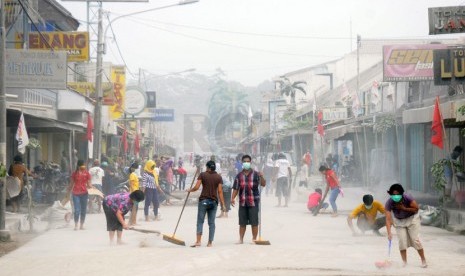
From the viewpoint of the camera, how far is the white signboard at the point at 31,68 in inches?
738

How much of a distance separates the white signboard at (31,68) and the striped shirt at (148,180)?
318 cm

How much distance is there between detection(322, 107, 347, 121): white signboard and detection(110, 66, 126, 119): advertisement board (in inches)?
458

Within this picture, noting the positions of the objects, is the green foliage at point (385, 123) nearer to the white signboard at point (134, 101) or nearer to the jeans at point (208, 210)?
the jeans at point (208, 210)

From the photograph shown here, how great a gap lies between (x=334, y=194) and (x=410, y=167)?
1045 cm

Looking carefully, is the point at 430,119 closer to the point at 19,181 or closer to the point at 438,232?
the point at 438,232

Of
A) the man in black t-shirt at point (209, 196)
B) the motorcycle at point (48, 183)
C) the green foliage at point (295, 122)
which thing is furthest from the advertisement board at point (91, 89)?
the man in black t-shirt at point (209, 196)

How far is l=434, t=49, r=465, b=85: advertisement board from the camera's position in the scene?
59.8 feet

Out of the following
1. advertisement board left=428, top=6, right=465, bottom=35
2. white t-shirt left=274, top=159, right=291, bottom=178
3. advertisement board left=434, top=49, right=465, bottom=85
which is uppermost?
advertisement board left=428, top=6, right=465, bottom=35

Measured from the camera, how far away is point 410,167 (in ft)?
95.8

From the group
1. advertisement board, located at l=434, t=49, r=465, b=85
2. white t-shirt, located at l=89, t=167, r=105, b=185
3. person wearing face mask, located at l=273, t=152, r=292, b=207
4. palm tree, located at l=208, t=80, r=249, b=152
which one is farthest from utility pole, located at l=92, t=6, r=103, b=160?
palm tree, located at l=208, t=80, r=249, b=152

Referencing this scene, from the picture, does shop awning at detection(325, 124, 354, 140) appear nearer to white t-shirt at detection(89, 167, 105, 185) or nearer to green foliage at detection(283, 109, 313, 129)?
white t-shirt at detection(89, 167, 105, 185)

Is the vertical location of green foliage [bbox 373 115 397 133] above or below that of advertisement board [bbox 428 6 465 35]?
below

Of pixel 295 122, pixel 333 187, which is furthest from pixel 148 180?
pixel 295 122

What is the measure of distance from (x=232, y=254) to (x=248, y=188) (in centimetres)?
202
